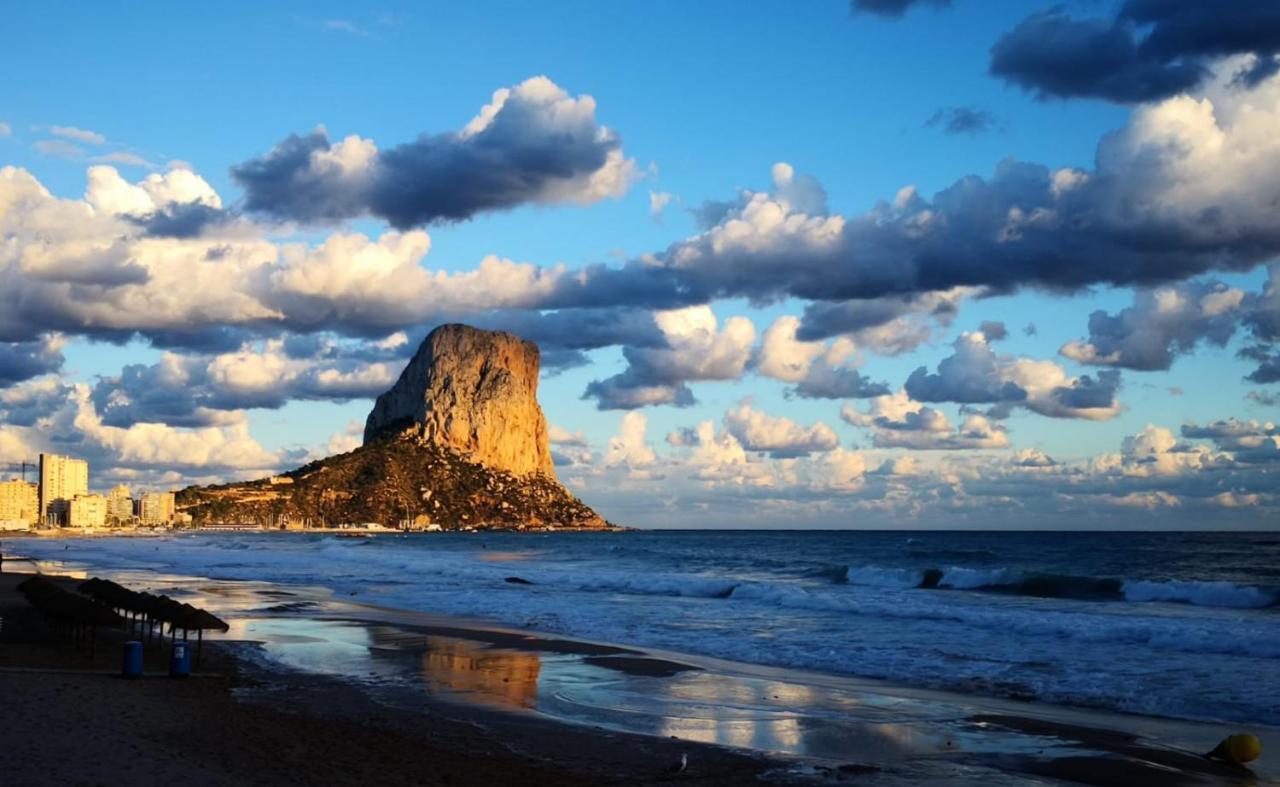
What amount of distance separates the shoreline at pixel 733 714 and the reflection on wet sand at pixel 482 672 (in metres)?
0.04

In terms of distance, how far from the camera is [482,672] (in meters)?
20.8

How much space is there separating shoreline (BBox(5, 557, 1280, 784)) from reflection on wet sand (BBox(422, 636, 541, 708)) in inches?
1.5

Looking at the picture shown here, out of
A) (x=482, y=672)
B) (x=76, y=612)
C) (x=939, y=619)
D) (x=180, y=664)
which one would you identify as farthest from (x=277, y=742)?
(x=939, y=619)

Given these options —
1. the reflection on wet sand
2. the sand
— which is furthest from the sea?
the sand

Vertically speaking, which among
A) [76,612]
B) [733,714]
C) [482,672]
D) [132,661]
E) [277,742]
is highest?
[76,612]

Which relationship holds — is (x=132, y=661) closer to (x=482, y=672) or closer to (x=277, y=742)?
(x=277, y=742)

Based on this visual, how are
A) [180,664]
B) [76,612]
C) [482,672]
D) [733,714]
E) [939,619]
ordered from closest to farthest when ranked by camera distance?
[733,714]
[180,664]
[76,612]
[482,672]
[939,619]

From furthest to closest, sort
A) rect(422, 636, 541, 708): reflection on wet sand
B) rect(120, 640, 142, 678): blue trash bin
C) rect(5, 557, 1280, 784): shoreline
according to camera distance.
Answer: rect(422, 636, 541, 708): reflection on wet sand
rect(120, 640, 142, 678): blue trash bin
rect(5, 557, 1280, 784): shoreline

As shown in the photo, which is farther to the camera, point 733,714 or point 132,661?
point 132,661

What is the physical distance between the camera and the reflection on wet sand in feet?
58.8

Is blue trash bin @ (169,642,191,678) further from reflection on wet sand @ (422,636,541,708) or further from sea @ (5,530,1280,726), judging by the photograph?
sea @ (5,530,1280,726)

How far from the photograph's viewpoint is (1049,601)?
1615 inches

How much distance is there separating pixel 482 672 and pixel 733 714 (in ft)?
20.5

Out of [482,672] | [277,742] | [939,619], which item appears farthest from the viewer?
[939,619]
